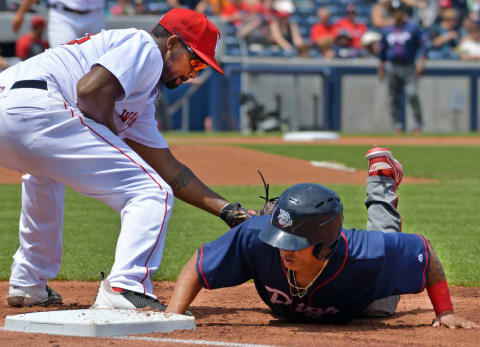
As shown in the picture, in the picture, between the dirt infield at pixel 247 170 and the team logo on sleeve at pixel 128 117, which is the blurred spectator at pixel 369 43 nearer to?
the dirt infield at pixel 247 170

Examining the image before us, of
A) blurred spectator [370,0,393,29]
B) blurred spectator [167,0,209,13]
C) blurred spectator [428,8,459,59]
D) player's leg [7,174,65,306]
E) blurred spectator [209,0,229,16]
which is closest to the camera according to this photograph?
player's leg [7,174,65,306]

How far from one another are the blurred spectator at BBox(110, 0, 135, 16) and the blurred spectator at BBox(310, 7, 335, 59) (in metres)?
4.27

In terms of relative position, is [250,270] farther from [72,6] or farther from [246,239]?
[72,6]

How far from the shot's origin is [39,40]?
1523 cm

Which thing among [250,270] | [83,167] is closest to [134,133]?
[83,167]

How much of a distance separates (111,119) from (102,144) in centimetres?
15

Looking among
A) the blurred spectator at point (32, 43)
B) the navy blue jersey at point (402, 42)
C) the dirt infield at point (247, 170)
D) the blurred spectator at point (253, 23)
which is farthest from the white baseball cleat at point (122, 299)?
the blurred spectator at point (253, 23)

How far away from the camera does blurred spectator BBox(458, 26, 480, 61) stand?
21641 millimetres

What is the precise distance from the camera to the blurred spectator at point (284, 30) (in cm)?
2142

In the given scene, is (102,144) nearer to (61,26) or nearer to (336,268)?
(336,268)

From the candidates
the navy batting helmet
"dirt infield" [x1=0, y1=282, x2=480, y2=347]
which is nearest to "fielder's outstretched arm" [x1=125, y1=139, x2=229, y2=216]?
"dirt infield" [x1=0, y1=282, x2=480, y2=347]

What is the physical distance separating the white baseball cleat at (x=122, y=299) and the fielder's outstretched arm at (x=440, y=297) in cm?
122

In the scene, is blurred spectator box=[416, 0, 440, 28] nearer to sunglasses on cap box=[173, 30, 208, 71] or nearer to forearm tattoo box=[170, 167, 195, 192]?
forearm tattoo box=[170, 167, 195, 192]

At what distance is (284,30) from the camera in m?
21.7
